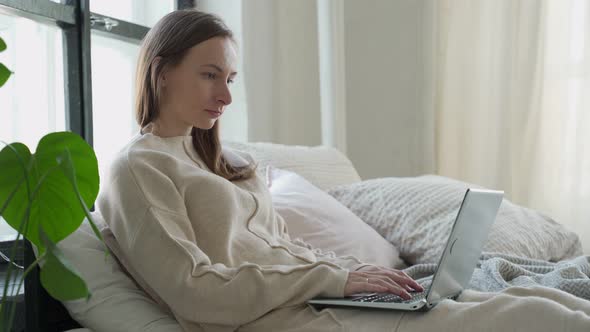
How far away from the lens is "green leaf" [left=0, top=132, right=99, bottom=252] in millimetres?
831

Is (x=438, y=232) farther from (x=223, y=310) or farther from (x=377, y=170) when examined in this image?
(x=377, y=170)

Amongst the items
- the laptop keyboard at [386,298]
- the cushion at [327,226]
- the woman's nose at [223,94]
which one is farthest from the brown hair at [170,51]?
the laptop keyboard at [386,298]

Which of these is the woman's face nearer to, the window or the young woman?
the young woman

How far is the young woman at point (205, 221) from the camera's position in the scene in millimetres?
1194

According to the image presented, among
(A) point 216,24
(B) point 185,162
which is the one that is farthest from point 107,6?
(B) point 185,162

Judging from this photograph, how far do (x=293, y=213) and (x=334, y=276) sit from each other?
0.57 meters

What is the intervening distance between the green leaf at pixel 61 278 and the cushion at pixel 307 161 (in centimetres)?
129

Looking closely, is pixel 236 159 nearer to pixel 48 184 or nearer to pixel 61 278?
pixel 48 184

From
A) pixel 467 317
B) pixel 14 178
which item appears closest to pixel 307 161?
pixel 467 317

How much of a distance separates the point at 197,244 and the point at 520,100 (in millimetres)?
1996

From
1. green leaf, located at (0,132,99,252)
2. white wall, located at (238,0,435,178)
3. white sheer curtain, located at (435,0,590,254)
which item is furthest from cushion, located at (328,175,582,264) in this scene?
green leaf, located at (0,132,99,252)

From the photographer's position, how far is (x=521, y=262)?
1.68 m

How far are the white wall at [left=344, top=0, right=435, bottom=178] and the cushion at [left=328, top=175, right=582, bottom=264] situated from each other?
113 cm

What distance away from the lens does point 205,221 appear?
1.36 metres
